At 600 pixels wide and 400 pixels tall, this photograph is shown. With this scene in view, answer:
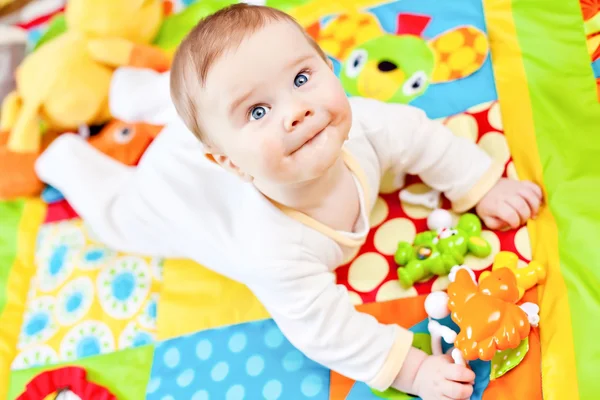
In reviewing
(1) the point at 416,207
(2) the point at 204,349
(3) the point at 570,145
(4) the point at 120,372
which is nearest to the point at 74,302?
(4) the point at 120,372

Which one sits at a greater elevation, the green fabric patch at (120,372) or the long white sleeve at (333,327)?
the long white sleeve at (333,327)

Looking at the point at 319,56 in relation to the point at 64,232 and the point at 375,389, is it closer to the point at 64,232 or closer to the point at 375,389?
the point at 375,389

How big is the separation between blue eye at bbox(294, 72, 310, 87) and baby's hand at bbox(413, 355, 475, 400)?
0.38 metres

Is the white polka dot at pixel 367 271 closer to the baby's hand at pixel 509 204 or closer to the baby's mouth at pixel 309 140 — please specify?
the baby's hand at pixel 509 204

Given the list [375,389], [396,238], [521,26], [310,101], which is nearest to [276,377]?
[375,389]

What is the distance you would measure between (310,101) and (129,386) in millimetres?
564

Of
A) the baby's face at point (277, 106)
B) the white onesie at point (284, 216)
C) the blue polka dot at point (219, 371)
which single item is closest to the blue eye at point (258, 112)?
the baby's face at point (277, 106)

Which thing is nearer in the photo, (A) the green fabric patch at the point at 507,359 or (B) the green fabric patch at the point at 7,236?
(A) the green fabric patch at the point at 507,359

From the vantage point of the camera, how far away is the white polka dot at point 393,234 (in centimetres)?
92

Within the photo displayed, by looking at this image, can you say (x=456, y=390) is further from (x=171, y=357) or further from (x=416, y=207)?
(x=171, y=357)

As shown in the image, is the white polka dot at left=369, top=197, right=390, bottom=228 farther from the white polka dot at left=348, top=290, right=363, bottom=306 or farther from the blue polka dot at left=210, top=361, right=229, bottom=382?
the blue polka dot at left=210, top=361, right=229, bottom=382

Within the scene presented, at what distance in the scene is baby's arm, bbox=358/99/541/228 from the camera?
2.87 ft

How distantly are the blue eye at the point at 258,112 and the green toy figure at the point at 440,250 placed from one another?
1.08 feet

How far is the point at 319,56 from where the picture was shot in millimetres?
680
